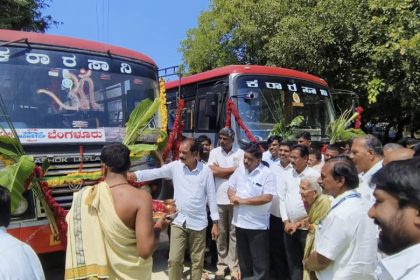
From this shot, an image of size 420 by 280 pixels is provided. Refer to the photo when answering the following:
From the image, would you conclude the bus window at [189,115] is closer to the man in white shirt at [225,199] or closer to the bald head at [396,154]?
the man in white shirt at [225,199]

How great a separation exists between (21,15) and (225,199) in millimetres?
9748

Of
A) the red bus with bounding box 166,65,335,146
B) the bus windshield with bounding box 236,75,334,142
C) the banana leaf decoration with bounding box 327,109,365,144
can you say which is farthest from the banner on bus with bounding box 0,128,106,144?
the banana leaf decoration with bounding box 327,109,365,144

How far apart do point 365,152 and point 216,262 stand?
285 centimetres

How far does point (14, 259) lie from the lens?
146 cm

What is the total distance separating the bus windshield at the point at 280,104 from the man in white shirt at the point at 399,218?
482 cm

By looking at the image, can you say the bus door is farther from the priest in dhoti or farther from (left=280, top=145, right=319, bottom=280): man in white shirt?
the priest in dhoti

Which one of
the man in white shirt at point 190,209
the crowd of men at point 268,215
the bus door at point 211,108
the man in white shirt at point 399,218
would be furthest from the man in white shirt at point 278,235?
the man in white shirt at point 399,218

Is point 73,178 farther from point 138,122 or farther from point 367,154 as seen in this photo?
point 367,154

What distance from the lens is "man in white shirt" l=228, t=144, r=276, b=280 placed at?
14.3 ft

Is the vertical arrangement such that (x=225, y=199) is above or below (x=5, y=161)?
below

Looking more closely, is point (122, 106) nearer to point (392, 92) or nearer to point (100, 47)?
point (100, 47)

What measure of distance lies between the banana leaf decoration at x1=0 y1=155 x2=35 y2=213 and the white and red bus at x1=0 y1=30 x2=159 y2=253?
1.34ft

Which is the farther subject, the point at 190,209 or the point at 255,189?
the point at 255,189

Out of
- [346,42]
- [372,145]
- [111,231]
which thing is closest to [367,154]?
[372,145]
